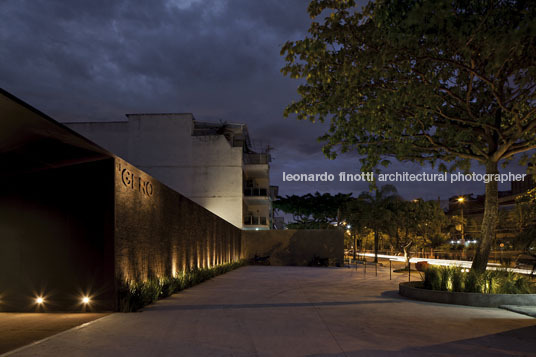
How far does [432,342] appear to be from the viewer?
661 centimetres

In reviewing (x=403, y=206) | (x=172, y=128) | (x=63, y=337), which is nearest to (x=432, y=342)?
(x=63, y=337)

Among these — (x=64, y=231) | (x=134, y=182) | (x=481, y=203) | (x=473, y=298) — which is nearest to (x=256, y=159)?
(x=134, y=182)

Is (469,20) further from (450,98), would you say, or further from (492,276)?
(492,276)

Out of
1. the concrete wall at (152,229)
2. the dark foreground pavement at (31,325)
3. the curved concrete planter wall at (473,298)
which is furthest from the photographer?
the curved concrete planter wall at (473,298)

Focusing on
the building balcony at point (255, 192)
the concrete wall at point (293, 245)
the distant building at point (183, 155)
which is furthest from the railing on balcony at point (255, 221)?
the concrete wall at point (293, 245)

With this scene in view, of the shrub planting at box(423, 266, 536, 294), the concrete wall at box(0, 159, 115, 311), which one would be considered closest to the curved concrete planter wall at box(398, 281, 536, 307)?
the shrub planting at box(423, 266, 536, 294)

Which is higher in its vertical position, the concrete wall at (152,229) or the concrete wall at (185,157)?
the concrete wall at (185,157)

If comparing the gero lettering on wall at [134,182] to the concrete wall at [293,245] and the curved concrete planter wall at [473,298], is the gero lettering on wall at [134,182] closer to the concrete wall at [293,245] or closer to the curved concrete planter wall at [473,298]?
the curved concrete planter wall at [473,298]

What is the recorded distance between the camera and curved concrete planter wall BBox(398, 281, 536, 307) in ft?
34.6

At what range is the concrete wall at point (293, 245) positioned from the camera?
113 feet

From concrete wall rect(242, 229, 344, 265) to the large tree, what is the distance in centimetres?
1943

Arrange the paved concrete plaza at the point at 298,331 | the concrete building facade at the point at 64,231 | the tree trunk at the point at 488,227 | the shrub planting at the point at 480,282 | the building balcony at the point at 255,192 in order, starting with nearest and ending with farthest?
the paved concrete plaza at the point at 298,331 < the concrete building facade at the point at 64,231 < the shrub planting at the point at 480,282 < the tree trunk at the point at 488,227 < the building balcony at the point at 255,192

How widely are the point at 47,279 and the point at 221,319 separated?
13.5 ft

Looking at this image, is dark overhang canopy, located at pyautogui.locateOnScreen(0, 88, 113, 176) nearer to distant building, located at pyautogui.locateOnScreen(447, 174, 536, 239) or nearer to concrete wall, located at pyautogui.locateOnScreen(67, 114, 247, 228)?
concrete wall, located at pyautogui.locateOnScreen(67, 114, 247, 228)
